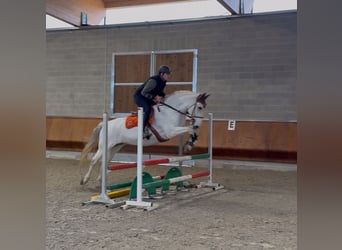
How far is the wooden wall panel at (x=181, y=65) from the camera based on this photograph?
8773mm

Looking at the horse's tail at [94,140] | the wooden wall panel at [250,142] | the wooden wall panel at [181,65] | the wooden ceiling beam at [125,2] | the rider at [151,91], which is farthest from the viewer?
the wooden ceiling beam at [125,2]

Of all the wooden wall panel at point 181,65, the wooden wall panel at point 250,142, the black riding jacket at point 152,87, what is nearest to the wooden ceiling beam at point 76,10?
the wooden wall panel at point 181,65

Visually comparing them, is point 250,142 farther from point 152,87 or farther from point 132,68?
point 152,87

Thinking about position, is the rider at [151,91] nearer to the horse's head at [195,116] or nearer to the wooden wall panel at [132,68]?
the horse's head at [195,116]

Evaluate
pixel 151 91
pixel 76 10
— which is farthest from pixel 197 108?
pixel 76 10

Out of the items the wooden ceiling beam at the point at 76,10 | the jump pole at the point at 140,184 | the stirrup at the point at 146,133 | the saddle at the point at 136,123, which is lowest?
the jump pole at the point at 140,184

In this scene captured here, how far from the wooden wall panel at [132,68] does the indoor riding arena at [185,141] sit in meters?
0.03

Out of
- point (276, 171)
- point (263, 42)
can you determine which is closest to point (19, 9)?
point (276, 171)

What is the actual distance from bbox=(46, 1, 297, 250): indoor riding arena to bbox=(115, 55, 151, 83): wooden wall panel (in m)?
0.03

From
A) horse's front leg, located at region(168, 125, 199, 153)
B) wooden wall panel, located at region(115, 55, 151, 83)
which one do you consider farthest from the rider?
wooden wall panel, located at region(115, 55, 151, 83)

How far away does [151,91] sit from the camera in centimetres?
498

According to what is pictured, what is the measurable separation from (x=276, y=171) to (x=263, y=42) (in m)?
2.53

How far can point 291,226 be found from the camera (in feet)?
11.1

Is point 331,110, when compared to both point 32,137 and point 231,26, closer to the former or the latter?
point 32,137
